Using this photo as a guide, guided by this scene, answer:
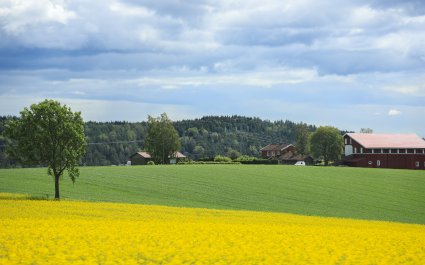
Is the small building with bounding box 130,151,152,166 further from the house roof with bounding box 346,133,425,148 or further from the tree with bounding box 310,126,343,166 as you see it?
the house roof with bounding box 346,133,425,148

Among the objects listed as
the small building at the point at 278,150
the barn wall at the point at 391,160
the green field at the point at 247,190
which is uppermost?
the small building at the point at 278,150

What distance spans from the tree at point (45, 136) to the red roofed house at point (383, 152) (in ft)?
297

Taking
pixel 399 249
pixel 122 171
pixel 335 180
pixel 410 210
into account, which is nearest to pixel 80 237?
pixel 399 249

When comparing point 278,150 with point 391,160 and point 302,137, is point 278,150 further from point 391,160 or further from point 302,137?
point 391,160

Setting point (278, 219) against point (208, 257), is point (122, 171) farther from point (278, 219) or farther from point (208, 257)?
point (208, 257)

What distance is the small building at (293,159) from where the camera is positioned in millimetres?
165250

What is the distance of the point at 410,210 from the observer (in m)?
56.5

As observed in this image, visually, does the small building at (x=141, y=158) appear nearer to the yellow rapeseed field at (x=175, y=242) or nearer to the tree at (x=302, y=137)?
the tree at (x=302, y=137)

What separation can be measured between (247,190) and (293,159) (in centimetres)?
11363

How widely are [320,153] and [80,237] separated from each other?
4998 inches

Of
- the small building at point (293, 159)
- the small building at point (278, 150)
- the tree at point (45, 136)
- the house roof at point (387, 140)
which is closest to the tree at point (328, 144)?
the house roof at point (387, 140)

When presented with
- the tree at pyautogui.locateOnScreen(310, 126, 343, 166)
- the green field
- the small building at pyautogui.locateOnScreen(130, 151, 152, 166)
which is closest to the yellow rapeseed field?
the green field

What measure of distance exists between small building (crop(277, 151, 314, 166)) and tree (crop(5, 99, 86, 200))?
117 m

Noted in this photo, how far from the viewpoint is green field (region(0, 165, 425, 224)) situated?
52281 mm
